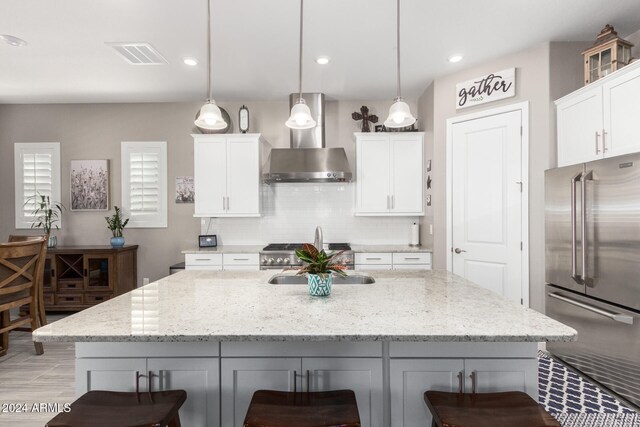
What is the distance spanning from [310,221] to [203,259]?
1451mm

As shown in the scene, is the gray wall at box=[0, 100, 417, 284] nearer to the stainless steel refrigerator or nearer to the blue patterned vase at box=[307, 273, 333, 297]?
the stainless steel refrigerator

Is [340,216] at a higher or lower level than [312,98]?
lower

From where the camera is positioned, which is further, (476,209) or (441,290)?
(476,209)

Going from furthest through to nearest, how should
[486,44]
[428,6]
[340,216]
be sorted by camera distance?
[340,216] → [486,44] → [428,6]

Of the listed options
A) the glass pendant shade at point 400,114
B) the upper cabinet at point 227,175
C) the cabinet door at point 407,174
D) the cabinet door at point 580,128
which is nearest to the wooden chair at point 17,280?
the upper cabinet at point 227,175

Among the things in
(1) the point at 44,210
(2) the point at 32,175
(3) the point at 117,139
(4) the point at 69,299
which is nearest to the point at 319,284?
(4) the point at 69,299

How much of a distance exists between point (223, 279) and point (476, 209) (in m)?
2.61

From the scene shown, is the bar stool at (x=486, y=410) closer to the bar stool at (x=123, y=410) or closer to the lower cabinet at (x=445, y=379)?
the lower cabinet at (x=445, y=379)

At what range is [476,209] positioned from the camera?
11.7 feet

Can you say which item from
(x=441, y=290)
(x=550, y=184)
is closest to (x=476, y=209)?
(x=550, y=184)

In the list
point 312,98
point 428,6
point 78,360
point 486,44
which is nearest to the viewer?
point 78,360

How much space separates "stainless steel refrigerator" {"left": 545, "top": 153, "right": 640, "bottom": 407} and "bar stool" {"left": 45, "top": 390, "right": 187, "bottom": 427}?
271 centimetres

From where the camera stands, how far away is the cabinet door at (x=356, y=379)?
1471mm

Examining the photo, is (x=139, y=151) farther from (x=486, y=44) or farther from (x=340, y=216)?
(x=486, y=44)
